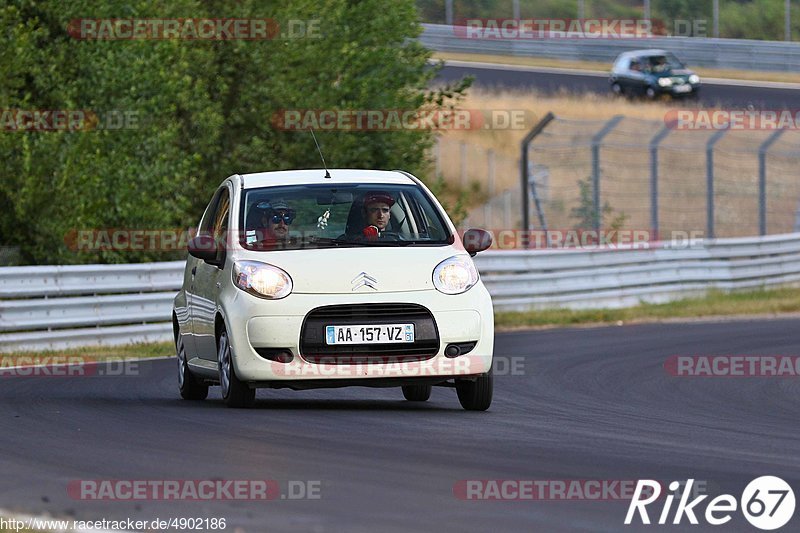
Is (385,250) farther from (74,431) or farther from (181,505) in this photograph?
(181,505)

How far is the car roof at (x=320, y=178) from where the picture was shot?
36.0 feet

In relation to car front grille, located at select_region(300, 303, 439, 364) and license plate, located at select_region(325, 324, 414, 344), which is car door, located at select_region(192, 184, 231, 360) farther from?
license plate, located at select_region(325, 324, 414, 344)

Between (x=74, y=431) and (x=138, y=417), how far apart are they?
2.77ft

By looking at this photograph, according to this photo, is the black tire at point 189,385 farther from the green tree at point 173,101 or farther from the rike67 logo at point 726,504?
the green tree at point 173,101

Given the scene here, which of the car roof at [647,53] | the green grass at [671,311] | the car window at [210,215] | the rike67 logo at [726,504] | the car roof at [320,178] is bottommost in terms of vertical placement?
the green grass at [671,311]

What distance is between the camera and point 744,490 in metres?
6.94

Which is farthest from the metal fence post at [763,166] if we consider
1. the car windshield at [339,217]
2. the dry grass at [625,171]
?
the car windshield at [339,217]

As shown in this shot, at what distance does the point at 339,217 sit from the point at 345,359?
1.20 m

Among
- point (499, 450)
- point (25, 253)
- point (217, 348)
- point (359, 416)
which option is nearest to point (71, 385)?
point (217, 348)

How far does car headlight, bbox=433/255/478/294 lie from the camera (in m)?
10.1

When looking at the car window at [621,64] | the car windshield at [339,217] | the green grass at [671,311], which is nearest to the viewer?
the car windshield at [339,217]

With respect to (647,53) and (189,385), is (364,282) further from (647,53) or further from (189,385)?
(647,53)

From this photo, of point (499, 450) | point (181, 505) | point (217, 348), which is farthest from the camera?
point (217, 348)

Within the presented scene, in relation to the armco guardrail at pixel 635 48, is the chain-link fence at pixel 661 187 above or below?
below
